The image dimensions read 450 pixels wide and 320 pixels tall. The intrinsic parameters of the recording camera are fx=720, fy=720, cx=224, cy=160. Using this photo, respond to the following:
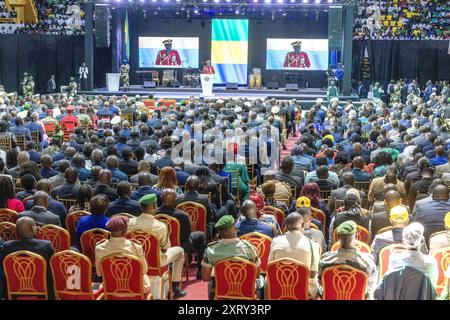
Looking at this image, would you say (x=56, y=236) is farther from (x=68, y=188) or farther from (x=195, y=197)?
(x=68, y=188)

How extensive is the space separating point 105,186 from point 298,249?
3452 mm

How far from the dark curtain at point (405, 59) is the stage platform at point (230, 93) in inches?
108

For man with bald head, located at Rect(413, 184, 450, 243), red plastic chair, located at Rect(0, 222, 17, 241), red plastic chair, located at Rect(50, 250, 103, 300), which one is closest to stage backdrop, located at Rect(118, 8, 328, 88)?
man with bald head, located at Rect(413, 184, 450, 243)

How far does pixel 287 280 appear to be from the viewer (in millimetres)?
5922

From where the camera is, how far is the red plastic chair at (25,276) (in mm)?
6203

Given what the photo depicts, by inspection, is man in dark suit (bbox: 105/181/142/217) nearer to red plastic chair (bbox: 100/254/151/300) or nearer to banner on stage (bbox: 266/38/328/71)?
red plastic chair (bbox: 100/254/151/300)

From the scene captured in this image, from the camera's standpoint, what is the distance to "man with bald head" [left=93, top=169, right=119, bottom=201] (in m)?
8.88

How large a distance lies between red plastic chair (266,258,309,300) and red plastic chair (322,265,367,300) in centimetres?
19

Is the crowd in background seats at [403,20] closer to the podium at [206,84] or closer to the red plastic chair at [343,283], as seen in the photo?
the podium at [206,84]

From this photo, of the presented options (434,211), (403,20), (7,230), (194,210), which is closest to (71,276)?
(7,230)

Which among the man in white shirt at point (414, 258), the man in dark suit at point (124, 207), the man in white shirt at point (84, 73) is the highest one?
the man in white shirt at point (84, 73)

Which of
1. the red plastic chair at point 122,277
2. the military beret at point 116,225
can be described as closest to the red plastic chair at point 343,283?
the red plastic chair at point 122,277

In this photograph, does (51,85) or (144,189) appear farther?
(51,85)
